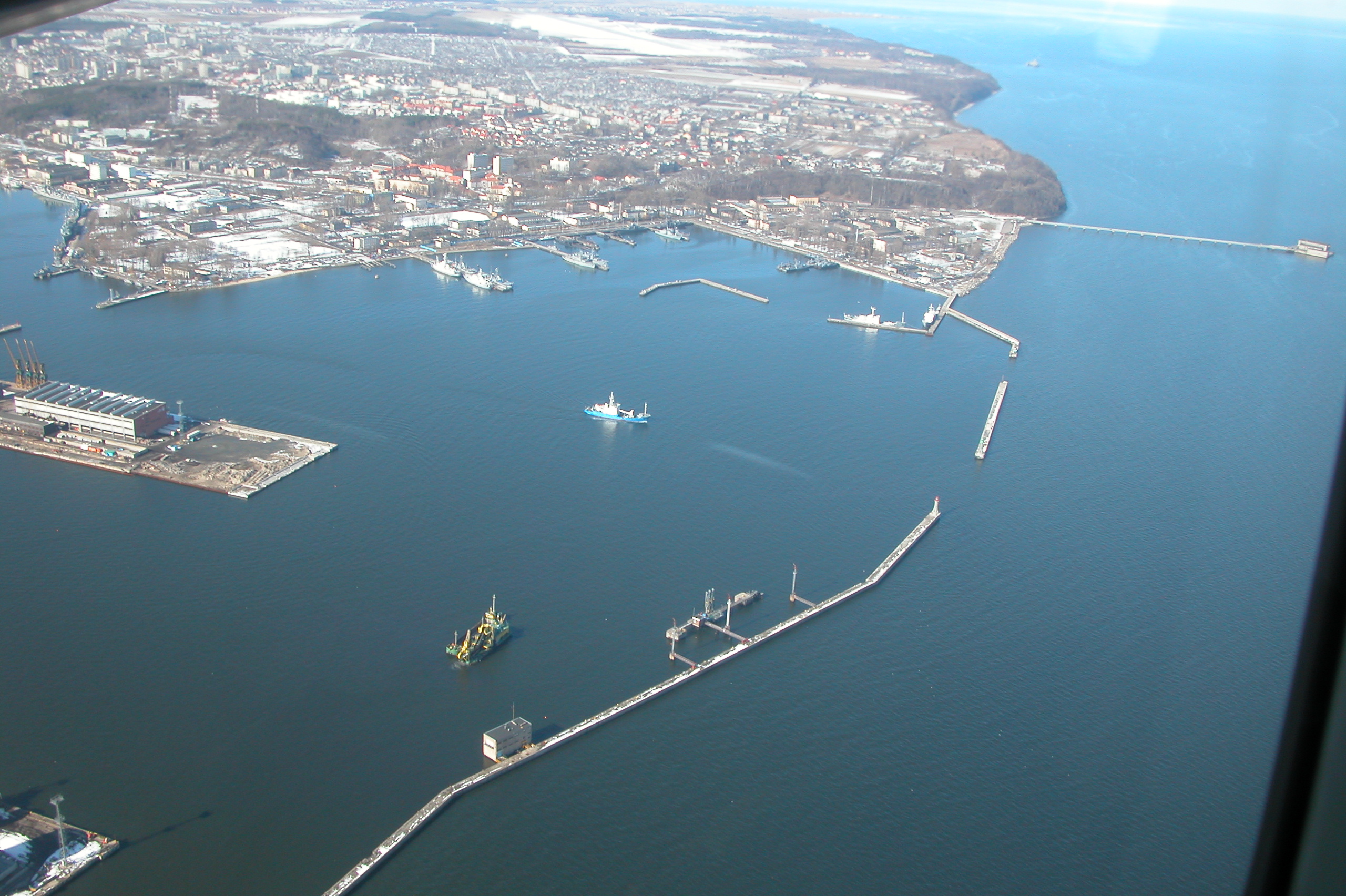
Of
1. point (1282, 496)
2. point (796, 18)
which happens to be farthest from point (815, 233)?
point (796, 18)

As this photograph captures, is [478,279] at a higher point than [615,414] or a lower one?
higher

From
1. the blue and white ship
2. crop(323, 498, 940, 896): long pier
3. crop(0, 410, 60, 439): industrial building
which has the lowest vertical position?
crop(323, 498, 940, 896): long pier

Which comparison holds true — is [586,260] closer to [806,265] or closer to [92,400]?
[806,265]

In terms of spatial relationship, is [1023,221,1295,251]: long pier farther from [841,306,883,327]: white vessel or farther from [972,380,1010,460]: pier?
[972,380,1010,460]: pier

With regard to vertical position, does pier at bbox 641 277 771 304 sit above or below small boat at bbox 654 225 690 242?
below

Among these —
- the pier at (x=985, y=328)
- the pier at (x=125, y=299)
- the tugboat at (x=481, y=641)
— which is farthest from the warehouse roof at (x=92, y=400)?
the pier at (x=985, y=328)

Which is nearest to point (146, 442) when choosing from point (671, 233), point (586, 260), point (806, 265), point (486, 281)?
point (486, 281)

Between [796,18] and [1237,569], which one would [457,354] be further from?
[796,18]

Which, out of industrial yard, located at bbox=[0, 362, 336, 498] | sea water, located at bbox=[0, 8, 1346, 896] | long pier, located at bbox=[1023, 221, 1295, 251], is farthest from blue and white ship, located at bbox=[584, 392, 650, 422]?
long pier, located at bbox=[1023, 221, 1295, 251]
